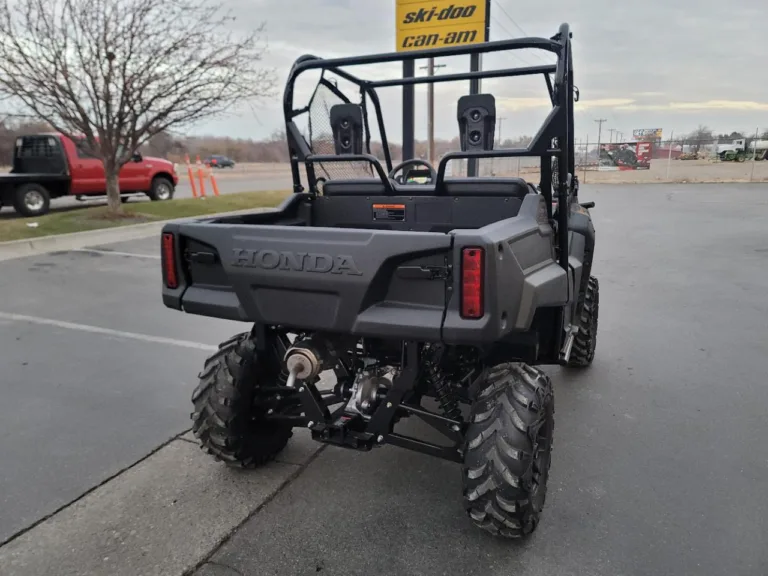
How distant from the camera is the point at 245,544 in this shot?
2676mm

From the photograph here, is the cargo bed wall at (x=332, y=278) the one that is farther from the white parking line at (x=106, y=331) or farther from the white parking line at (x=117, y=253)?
the white parking line at (x=117, y=253)

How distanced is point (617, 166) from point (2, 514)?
123 ft

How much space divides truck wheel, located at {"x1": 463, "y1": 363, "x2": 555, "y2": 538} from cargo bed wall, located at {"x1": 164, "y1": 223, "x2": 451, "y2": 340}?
0.52 m

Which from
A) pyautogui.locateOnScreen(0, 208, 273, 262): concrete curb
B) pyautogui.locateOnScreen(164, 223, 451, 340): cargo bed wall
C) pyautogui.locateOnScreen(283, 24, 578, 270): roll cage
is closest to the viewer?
pyautogui.locateOnScreen(164, 223, 451, 340): cargo bed wall

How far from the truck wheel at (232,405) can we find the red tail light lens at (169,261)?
47cm

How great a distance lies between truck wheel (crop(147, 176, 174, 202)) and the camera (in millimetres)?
16828

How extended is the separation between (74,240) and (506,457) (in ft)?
33.7

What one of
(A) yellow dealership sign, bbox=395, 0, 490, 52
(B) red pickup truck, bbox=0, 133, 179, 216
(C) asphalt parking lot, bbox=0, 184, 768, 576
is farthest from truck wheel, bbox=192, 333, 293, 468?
(B) red pickup truck, bbox=0, 133, 179, 216

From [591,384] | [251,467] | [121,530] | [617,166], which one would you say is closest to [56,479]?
[121,530]

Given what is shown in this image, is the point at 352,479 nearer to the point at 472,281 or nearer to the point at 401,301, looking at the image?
the point at 401,301

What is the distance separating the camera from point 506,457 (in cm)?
250

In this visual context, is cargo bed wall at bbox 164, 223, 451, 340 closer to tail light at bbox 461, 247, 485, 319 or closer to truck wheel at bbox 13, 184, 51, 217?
tail light at bbox 461, 247, 485, 319

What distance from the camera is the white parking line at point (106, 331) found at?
5367 mm

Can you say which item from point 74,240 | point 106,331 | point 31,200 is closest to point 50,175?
point 31,200
